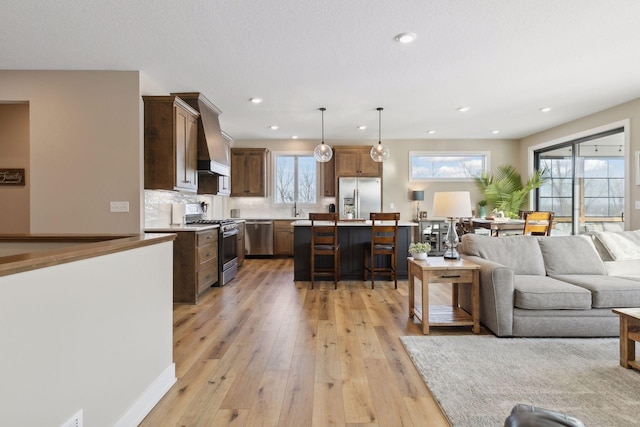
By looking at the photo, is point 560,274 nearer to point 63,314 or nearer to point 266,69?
point 266,69

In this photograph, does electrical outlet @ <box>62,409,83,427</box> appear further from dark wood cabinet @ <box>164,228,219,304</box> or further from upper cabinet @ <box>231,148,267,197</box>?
upper cabinet @ <box>231,148,267,197</box>

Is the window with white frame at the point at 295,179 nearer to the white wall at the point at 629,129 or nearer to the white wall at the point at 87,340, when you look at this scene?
the white wall at the point at 629,129

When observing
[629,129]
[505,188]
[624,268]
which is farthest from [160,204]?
[505,188]

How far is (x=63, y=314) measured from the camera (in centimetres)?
134

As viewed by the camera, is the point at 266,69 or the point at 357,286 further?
the point at 357,286

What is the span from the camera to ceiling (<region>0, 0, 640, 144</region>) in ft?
8.85

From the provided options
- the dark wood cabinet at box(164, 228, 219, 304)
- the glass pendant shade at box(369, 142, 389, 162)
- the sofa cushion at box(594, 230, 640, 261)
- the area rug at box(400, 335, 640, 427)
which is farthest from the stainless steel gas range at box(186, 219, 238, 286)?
the sofa cushion at box(594, 230, 640, 261)

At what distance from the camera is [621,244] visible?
3.88 m

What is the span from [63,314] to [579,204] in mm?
7421

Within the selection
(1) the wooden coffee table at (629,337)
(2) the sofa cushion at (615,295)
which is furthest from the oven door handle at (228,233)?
(1) the wooden coffee table at (629,337)

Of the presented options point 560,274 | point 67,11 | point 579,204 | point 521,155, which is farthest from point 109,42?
point 521,155

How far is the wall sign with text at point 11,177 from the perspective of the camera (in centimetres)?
456

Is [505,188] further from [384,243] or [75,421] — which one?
[75,421]

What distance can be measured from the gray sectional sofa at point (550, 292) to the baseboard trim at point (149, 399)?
2.54 meters
